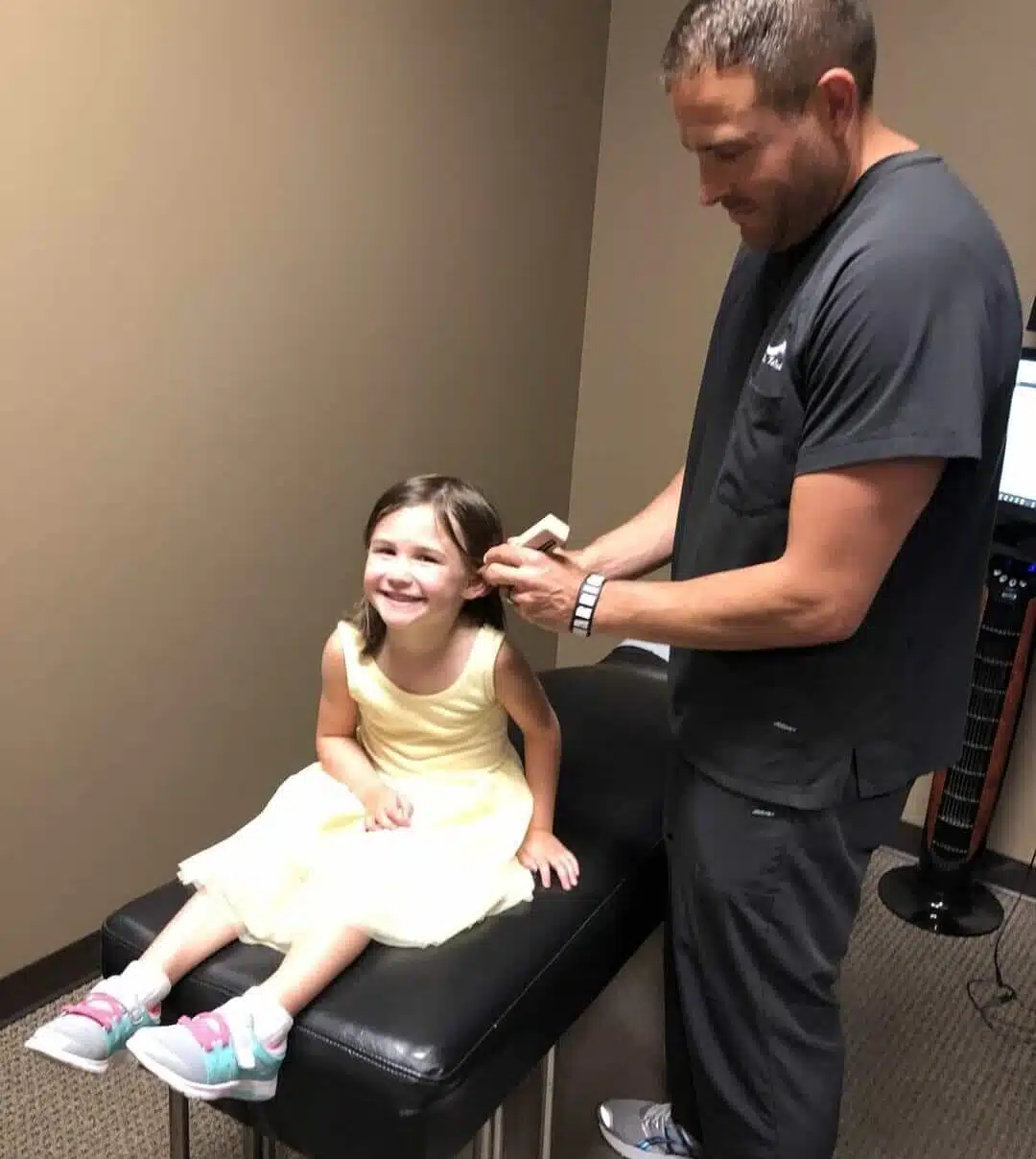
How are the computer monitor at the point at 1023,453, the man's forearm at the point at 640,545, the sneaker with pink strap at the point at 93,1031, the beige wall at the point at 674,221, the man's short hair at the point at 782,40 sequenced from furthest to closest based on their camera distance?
1. the beige wall at the point at 674,221
2. the computer monitor at the point at 1023,453
3. the man's forearm at the point at 640,545
4. the sneaker with pink strap at the point at 93,1031
5. the man's short hair at the point at 782,40

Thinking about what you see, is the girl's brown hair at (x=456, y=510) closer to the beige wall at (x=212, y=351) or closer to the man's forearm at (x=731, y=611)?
the man's forearm at (x=731, y=611)

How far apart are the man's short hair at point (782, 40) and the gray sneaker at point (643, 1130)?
135 centimetres

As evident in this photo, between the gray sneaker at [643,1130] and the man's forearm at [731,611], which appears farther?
the gray sneaker at [643,1130]

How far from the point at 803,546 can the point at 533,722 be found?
51 cm

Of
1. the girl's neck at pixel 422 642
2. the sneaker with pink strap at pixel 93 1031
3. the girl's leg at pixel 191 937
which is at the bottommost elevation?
the sneaker with pink strap at pixel 93 1031

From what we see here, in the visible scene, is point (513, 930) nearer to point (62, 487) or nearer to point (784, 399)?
point (784, 399)

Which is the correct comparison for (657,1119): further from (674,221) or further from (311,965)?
(674,221)

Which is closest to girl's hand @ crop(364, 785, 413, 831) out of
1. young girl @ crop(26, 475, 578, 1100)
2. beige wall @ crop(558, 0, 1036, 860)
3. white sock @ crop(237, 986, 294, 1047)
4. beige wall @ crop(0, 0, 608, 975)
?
young girl @ crop(26, 475, 578, 1100)

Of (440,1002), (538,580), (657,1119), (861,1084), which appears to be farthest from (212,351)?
(861,1084)

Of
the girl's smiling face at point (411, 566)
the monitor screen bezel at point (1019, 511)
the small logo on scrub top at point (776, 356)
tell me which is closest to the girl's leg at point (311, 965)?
the girl's smiling face at point (411, 566)

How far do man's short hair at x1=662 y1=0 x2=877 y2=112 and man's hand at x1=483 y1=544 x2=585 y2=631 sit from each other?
1.67 ft

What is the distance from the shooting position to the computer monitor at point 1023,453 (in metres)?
2.04

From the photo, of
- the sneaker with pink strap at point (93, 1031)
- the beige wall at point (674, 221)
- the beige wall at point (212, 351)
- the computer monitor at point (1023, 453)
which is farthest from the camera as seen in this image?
the beige wall at point (674, 221)

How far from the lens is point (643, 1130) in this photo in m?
1.67
